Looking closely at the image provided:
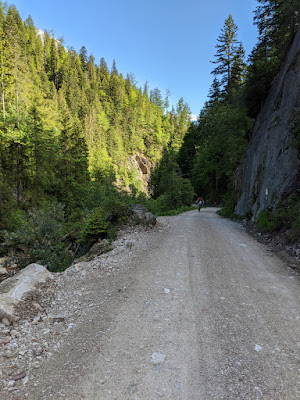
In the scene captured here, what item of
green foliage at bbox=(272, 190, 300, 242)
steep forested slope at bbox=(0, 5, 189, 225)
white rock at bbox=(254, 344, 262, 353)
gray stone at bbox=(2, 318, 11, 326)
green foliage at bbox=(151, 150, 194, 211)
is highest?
steep forested slope at bbox=(0, 5, 189, 225)

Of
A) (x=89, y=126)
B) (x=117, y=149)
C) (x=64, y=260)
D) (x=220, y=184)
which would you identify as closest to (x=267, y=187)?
(x=64, y=260)

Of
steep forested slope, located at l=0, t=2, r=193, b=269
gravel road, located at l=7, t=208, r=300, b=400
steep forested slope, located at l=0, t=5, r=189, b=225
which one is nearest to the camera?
gravel road, located at l=7, t=208, r=300, b=400

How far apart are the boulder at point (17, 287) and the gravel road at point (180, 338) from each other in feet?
2.65

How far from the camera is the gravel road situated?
7.41 feet

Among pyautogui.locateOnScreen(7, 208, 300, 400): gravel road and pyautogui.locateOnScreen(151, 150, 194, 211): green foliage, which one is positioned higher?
pyautogui.locateOnScreen(151, 150, 194, 211): green foliage

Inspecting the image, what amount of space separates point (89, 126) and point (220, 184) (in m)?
32.8

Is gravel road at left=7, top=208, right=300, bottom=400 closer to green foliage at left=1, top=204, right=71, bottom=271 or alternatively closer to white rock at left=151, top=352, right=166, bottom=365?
white rock at left=151, top=352, right=166, bottom=365

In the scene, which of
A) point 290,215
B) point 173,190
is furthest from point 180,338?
point 173,190

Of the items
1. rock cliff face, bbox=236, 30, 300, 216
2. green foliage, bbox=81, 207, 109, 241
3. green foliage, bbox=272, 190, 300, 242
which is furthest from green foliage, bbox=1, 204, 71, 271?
rock cliff face, bbox=236, 30, 300, 216

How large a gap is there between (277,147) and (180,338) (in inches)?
418

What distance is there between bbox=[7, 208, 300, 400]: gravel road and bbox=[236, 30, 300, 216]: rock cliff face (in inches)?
196

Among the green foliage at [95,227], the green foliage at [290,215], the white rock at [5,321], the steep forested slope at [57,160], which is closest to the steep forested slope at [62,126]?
the steep forested slope at [57,160]

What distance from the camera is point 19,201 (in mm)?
19578

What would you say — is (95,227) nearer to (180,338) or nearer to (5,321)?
(5,321)
